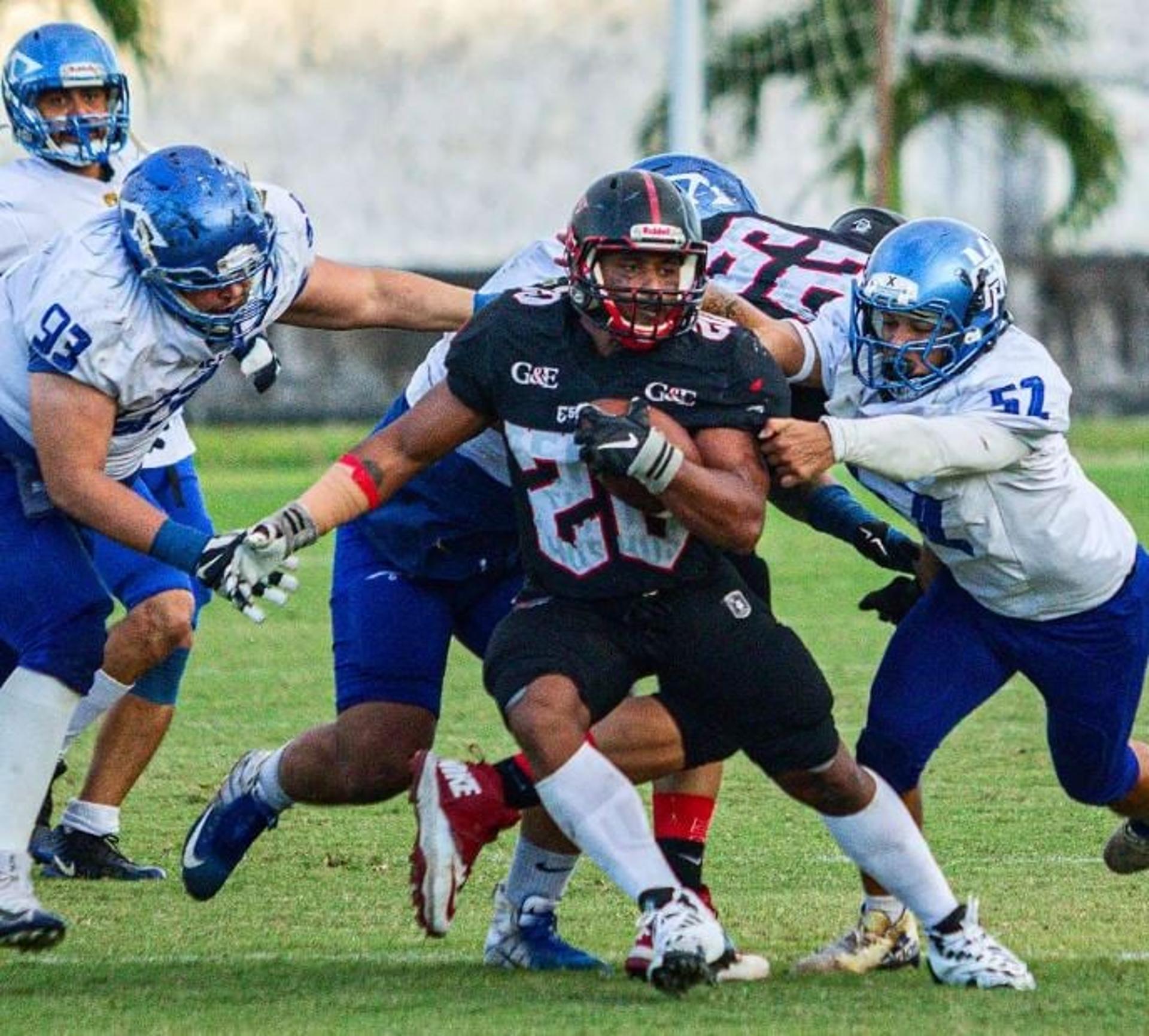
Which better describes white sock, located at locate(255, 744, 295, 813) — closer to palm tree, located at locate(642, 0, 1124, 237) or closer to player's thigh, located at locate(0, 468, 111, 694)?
player's thigh, located at locate(0, 468, 111, 694)

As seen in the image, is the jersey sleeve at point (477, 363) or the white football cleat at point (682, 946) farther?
the jersey sleeve at point (477, 363)

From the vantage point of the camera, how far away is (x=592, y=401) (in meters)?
5.12

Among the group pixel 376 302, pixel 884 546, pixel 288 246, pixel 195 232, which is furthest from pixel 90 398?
pixel 884 546

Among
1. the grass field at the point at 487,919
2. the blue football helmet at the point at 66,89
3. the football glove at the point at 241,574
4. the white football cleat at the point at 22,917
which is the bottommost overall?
the grass field at the point at 487,919

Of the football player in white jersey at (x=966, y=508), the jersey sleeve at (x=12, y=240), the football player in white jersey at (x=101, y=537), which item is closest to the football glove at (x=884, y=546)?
the football player in white jersey at (x=966, y=508)

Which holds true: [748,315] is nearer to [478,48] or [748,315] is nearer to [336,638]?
[336,638]

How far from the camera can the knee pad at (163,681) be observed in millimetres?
6758

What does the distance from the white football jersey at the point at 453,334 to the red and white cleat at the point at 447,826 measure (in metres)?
0.91

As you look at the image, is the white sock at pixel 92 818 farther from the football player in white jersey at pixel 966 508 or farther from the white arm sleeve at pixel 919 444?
the white arm sleeve at pixel 919 444

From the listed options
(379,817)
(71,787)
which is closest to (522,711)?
(379,817)

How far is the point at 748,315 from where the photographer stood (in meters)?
5.66

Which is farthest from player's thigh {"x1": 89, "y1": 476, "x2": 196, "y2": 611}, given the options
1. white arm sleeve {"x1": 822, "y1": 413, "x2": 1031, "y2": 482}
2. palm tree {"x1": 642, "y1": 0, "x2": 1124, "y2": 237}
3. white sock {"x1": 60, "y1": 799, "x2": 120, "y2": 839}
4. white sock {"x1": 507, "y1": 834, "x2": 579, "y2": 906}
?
palm tree {"x1": 642, "y1": 0, "x2": 1124, "y2": 237}

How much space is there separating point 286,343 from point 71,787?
1535cm

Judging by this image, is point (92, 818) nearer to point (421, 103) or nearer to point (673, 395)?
point (673, 395)
